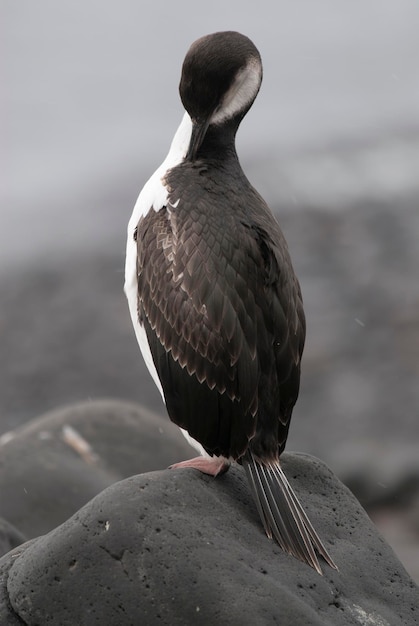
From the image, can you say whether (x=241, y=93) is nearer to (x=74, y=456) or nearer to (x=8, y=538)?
(x=8, y=538)

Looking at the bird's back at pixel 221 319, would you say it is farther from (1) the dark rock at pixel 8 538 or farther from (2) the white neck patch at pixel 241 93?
(1) the dark rock at pixel 8 538

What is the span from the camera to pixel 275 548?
5047 mm

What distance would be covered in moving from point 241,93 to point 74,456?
3168 mm

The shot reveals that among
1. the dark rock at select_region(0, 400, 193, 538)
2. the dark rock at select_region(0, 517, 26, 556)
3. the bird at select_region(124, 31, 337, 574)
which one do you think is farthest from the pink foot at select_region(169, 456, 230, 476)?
the dark rock at select_region(0, 400, 193, 538)

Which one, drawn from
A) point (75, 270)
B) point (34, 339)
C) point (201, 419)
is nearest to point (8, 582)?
point (201, 419)

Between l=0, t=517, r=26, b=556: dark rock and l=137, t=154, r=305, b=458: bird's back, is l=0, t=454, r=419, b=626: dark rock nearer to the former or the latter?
l=137, t=154, r=305, b=458: bird's back

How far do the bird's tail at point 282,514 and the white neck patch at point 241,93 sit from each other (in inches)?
68.2

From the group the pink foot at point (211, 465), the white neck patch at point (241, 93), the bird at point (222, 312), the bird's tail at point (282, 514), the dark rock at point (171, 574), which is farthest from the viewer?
the white neck patch at point (241, 93)

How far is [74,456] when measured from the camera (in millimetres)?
7945

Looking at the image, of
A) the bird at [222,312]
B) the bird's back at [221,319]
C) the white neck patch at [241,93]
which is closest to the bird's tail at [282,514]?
the bird at [222,312]

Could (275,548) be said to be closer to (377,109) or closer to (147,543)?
Result: (147,543)

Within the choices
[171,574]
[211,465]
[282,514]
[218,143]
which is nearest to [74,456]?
[211,465]

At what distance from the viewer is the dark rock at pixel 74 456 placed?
24.1 feet

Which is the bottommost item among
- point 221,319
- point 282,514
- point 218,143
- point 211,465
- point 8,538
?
point 8,538
